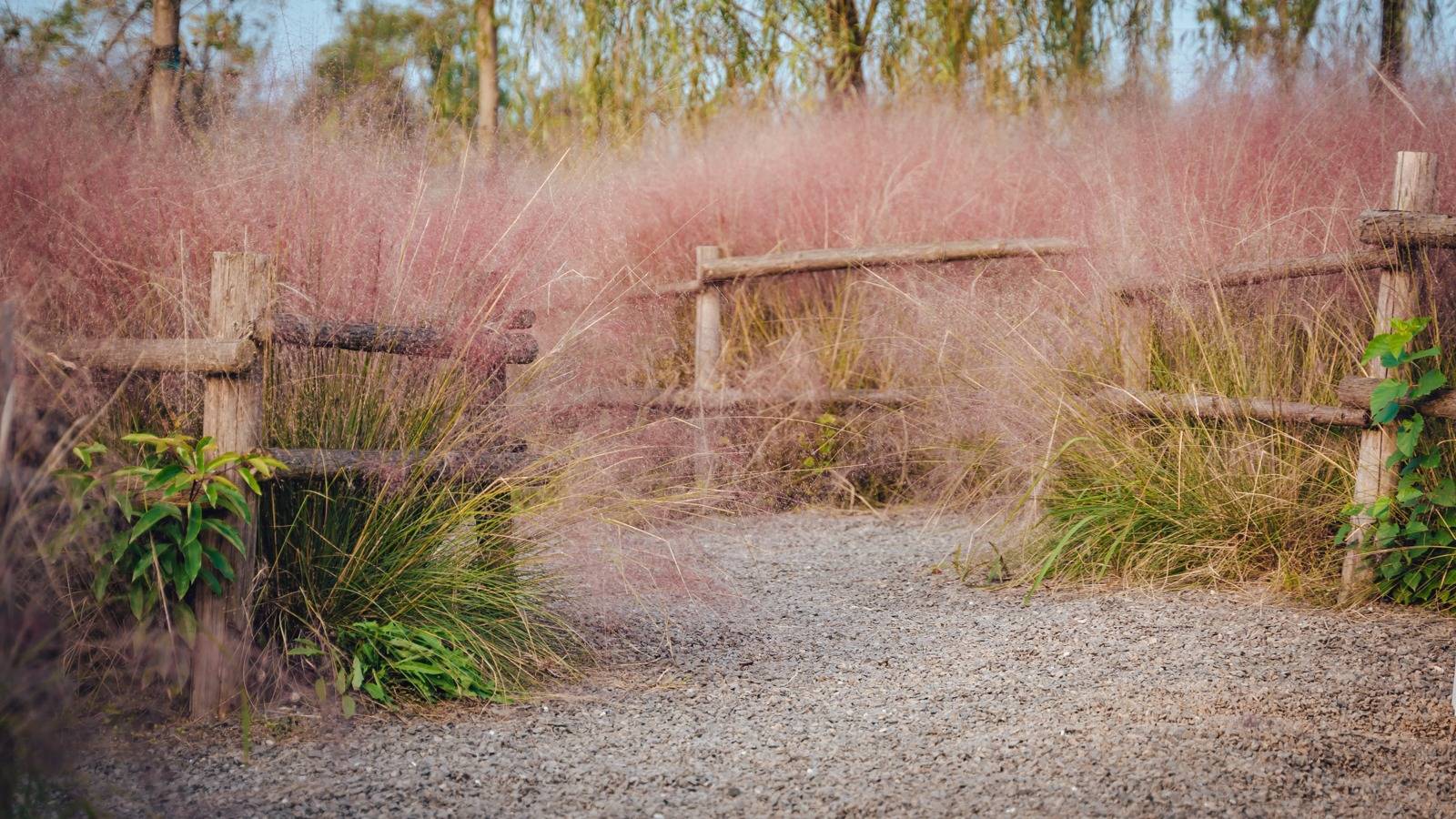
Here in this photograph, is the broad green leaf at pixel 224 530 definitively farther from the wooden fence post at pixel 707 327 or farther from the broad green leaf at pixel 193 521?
the wooden fence post at pixel 707 327

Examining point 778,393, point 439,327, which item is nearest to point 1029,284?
point 778,393

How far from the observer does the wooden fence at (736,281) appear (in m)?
5.35

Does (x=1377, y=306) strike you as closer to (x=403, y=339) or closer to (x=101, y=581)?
(x=403, y=339)

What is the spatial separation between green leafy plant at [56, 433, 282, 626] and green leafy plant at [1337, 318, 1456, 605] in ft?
9.99

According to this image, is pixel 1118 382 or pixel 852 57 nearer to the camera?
pixel 1118 382

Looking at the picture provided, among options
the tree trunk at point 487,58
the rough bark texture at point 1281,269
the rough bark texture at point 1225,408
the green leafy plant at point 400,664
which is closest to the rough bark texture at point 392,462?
the green leafy plant at point 400,664

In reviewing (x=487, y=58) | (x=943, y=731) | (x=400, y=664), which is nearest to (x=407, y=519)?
(x=400, y=664)

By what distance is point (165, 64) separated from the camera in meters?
3.86

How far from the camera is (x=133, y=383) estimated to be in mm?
2793

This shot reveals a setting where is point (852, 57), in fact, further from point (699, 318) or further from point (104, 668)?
point (104, 668)

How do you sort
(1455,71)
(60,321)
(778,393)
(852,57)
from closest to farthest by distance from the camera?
1. (60,321)
2. (1455,71)
3. (778,393)
4. (852,57)

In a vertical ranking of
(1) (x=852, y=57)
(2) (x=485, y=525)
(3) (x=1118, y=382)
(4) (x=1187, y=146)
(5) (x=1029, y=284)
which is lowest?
(2) (x=485, y=525)

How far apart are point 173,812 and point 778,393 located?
3825mm

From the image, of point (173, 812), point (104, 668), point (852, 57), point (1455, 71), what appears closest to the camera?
point (173, 812)
